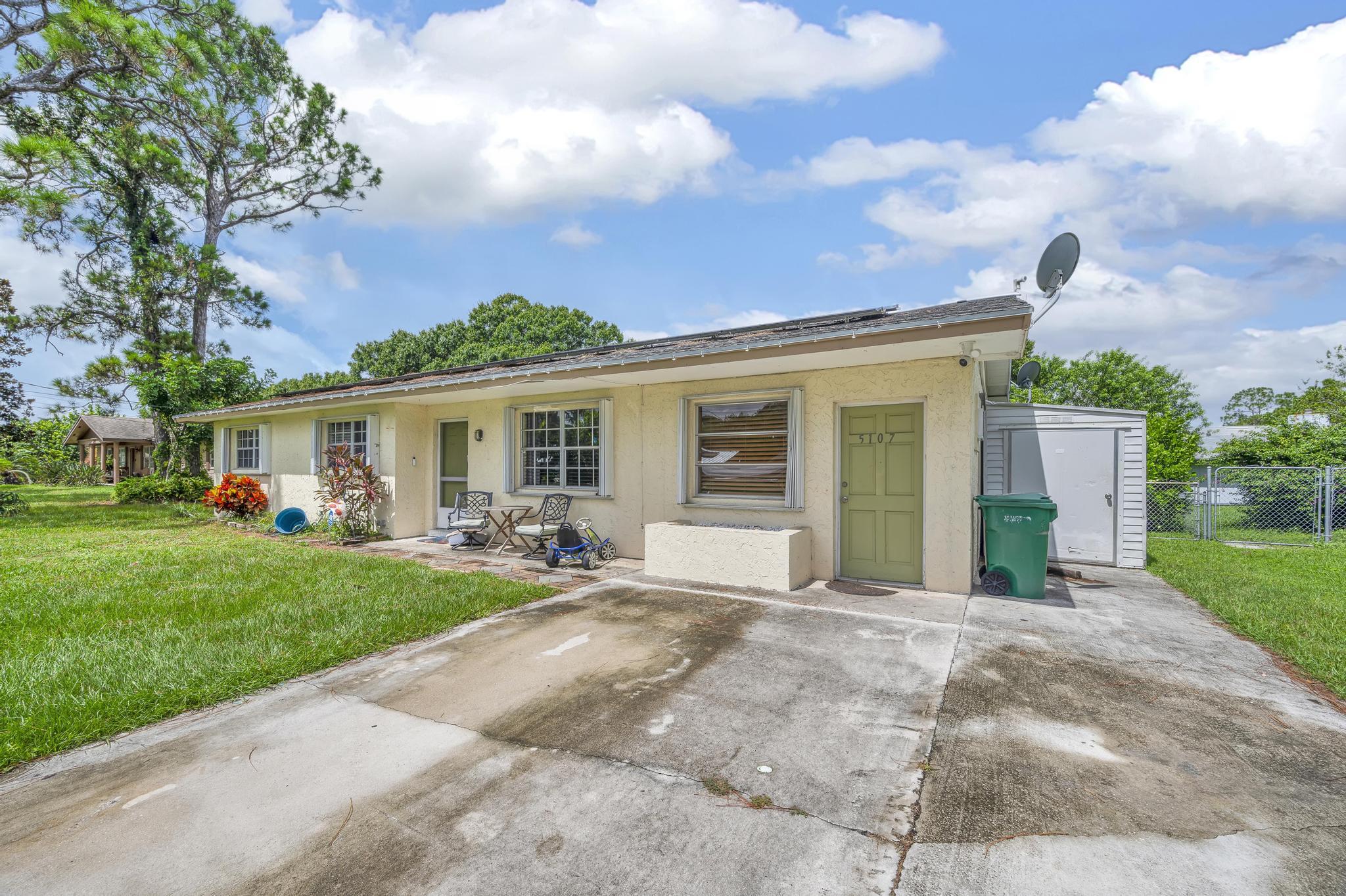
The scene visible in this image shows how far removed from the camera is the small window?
Answer: 12508 mm

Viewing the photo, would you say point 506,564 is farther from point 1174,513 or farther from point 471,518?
point 1174,513

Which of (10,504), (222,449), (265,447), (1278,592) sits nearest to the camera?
(1278,592)

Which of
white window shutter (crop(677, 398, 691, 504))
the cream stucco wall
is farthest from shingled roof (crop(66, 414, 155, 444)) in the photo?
white window shutter (crop(677, 398, 691, 504))

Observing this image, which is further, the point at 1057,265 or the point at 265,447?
the point at 265,447

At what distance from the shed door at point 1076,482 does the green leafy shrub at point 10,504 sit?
68.6ft

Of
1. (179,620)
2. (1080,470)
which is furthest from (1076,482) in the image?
(179,620)

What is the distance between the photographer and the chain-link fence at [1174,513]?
1024 centimetres

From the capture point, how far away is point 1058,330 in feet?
88.7

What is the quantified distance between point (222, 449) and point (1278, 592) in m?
19.1

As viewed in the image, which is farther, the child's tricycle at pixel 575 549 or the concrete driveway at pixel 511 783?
the child's tricycle at pixel 575 549

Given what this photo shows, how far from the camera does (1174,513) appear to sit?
11.0 m

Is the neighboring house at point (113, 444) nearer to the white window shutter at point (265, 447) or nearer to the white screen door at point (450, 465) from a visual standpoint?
the white window shutter at point (265, 447)

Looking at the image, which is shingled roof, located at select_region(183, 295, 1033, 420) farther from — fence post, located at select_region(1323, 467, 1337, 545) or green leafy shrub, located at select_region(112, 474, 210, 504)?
fence post, located at select_region(1323, 467, 1337, 545)

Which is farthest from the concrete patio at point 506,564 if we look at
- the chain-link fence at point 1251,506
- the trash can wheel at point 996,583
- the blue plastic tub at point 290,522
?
the chain-link fence at point 1251,506
